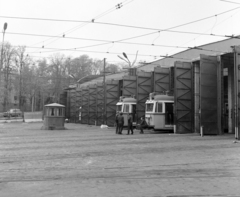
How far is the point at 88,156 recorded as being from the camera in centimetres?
1233

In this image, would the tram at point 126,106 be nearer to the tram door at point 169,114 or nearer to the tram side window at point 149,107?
the tram side window at point 149,107

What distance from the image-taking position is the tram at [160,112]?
1050 inches

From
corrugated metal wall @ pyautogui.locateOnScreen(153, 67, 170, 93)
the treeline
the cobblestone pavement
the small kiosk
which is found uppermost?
the treeline

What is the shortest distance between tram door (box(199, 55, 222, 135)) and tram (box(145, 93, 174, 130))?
3.77 meters

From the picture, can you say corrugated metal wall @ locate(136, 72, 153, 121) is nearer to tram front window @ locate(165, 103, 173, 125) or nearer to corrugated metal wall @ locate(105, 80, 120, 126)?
tram front window @ locate(165, 103, 173, 125)

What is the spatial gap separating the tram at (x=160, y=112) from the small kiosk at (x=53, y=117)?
32.2ft

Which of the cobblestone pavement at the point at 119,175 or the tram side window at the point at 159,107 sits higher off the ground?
the tram side window at the point at 159,107

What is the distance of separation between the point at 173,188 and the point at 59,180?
290 centimetres

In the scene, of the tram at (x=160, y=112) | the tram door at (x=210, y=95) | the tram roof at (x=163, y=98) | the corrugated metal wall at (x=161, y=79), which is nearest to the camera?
the tram door at (x=210, y=95)

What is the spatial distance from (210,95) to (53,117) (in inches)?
627

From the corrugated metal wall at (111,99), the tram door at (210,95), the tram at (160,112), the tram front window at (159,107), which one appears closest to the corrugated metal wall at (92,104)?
the corrugated metal wall at (111,99)

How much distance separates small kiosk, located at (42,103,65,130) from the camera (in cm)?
3150

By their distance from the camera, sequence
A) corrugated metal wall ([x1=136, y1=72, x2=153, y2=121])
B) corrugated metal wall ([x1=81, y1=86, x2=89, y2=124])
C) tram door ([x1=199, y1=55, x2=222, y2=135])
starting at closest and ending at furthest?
tram door ([x1=199, y1=55, x2=222, y2=135]) < corrugated metal wall ([x1=136, y1=72, x2=153, y2=121]) < corrugated metal wall ([x1=81, y1=86, x2=89, y2=124])

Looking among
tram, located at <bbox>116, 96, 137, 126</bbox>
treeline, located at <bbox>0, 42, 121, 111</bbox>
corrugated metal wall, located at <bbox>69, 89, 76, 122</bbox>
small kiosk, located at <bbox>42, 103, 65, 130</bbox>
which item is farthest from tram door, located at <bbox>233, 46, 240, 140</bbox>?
treeline, located at <bbox>0, 42, 121, 111</bbox>
